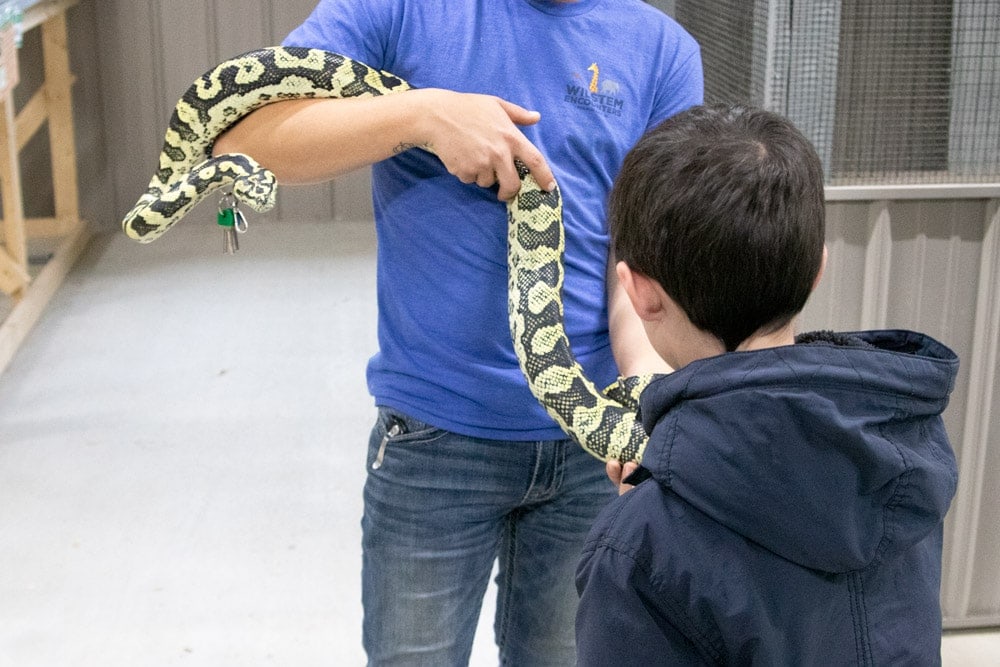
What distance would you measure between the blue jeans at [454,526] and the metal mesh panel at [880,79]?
1.43m

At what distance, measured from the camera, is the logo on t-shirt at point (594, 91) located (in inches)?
76.1

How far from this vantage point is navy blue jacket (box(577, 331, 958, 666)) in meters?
1.15

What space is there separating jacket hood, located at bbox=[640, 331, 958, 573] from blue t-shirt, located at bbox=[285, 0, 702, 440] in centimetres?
79

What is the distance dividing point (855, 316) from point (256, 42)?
5.57 metres

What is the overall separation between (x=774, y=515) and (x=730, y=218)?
310mm

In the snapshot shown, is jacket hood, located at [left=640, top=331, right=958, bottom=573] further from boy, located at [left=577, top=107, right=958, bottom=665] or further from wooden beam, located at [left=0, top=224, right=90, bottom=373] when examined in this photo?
wooden beam, located at [left=0, top=224, right=90, bottom=373]

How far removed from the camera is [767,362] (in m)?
1.15

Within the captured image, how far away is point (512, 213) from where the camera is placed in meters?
1.93

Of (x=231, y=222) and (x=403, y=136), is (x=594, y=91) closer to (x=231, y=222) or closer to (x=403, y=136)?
(x=403, y=136)

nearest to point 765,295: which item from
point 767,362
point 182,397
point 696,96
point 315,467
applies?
point 767,362

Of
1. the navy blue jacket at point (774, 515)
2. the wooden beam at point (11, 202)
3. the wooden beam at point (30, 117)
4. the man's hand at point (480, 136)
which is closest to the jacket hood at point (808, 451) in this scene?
the navy blue jacket at point (774, 515)

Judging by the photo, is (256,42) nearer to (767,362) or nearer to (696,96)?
(696,96)

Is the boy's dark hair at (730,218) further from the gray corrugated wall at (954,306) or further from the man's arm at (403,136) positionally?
the gray corrugated wall at (954,306)

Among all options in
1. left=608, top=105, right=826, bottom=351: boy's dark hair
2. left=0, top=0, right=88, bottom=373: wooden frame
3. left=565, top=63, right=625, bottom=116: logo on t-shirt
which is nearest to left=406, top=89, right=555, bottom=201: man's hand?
left=565, top=63, right=625, bottom=116: logo on t-shirt
